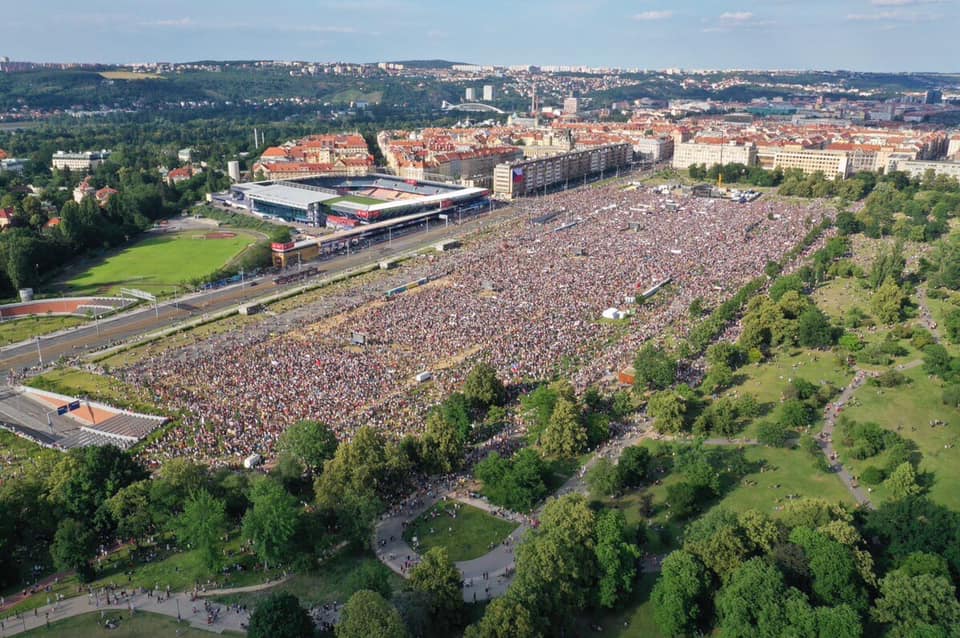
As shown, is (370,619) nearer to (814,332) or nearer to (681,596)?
(681,596)

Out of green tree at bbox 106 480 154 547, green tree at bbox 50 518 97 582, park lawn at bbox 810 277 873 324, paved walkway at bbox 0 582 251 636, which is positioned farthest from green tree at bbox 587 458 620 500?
park lawn at bbox 810 277 873 324

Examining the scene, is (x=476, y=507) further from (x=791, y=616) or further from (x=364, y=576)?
(x=791, y=616)

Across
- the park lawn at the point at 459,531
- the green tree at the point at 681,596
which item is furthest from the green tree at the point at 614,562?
the park lawn at the point at 459,531

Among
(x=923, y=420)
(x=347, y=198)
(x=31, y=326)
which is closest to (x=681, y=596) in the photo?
(x=923, y=420)

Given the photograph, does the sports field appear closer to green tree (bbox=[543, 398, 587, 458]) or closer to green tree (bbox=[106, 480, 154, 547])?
green tree (bbox=[543, 398, 587, 458])

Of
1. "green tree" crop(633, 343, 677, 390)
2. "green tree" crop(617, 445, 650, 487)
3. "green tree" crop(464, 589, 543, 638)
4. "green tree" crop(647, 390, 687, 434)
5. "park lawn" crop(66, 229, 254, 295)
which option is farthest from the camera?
"park lawn" crop(66, 229, 254, 295)

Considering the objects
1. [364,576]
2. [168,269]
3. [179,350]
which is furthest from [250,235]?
[364,576]
